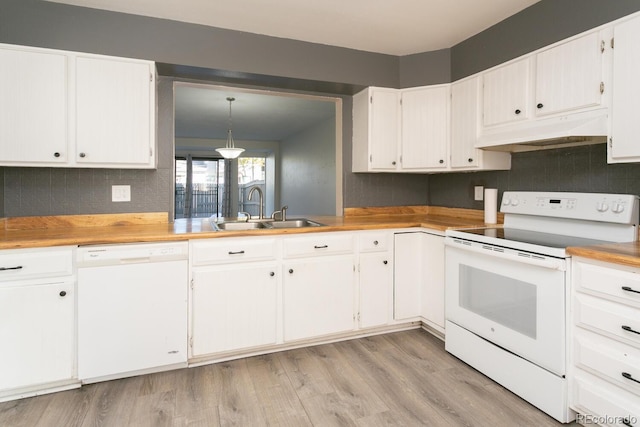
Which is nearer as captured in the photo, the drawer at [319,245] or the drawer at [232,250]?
the drawer at [232,250]

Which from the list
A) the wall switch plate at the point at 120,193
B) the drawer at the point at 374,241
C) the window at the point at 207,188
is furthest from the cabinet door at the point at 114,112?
the window at the point at 207,188

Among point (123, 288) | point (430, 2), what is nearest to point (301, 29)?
point (430, 2)

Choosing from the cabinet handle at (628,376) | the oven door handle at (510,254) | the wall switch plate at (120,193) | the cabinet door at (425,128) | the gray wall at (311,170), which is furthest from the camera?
the gray wall at (311,170)

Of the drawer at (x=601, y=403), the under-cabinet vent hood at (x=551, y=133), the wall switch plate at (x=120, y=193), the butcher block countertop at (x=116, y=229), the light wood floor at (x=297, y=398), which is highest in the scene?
the under-cabinet vent hood at (x=551, y=133)

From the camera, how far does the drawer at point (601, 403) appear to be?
4.87ft

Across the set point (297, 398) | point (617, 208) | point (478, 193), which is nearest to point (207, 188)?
point (478, 193)

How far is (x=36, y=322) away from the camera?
1917 mm

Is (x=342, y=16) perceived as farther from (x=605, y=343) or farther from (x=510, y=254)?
(x=605, y=343)

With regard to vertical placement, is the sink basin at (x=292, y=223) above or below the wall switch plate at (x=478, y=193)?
below

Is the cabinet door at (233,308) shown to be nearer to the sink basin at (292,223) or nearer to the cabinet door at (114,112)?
the sink basin at (292,223)

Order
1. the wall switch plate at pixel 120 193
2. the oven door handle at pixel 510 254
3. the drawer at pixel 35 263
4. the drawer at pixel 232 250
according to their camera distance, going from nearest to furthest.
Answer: the oven door handle at pixel 510 254
the drawer at pixel 35 263
the drawer at pixel 232 250
the wall switch plate at pixel 120 193

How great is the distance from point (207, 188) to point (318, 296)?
6.74 metres

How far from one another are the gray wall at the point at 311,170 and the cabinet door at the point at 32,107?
3887 mm

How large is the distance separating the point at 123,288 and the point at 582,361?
7.82ft
